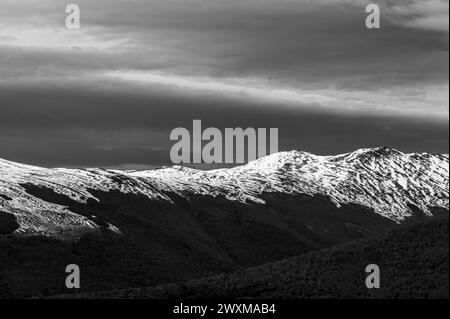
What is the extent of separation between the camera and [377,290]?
162 meters
